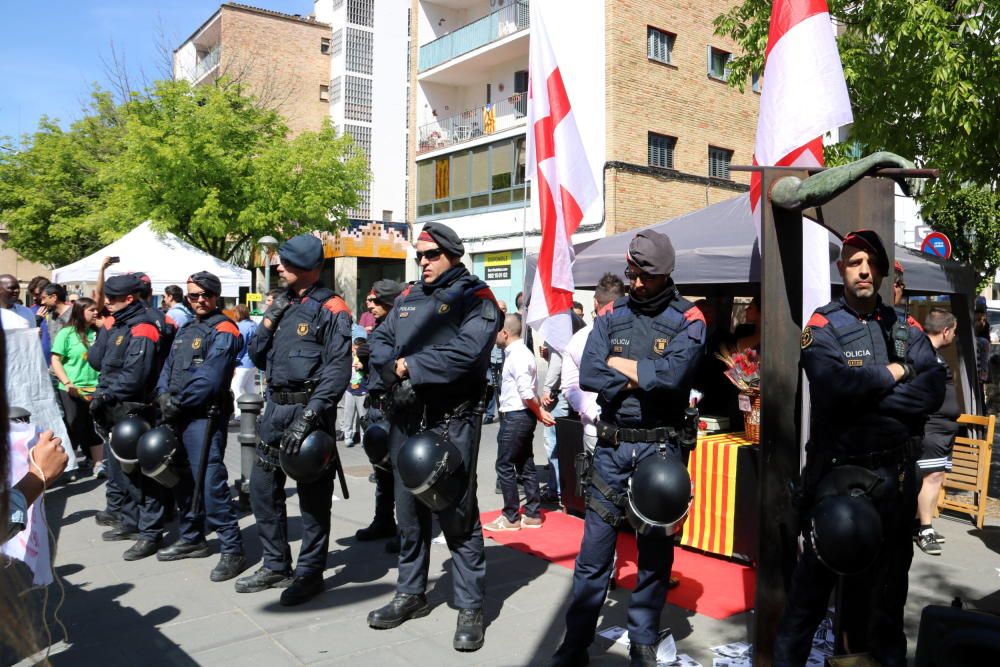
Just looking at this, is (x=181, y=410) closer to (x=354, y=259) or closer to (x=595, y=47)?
(x=595, y=47)

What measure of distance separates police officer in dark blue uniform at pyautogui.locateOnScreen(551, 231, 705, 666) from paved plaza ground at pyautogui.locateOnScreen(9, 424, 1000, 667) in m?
0.39

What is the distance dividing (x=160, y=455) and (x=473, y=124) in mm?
22775

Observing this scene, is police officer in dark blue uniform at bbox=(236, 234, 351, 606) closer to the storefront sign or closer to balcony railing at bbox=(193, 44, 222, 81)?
the storefront sign

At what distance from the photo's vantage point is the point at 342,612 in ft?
15.7

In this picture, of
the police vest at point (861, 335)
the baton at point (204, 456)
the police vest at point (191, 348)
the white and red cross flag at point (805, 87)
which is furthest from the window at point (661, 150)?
the police vest at point (861, 335)

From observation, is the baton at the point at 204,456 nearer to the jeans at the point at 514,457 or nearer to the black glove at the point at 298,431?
the black glove at the point at 298,431

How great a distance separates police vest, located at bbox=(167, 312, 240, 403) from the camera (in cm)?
564

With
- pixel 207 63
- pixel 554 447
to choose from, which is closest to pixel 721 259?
pixel 554 447

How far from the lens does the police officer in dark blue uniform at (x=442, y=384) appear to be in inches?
170

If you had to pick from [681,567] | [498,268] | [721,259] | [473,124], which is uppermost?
[473,124]

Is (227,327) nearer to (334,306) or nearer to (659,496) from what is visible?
(334,306)

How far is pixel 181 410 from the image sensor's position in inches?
221

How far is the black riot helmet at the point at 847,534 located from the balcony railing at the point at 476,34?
905 inches

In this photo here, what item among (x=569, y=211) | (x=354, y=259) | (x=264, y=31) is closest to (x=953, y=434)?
(x=569, y=211)
